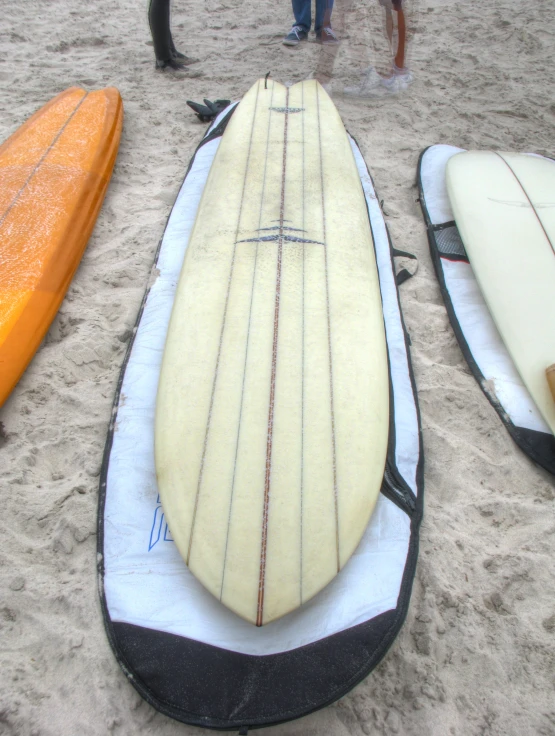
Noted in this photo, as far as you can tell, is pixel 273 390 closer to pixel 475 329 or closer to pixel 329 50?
pixel 475 329

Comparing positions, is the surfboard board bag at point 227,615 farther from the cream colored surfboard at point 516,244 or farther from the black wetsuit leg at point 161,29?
the black wetsuit leg at point 161,29

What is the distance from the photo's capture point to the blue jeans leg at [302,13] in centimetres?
463

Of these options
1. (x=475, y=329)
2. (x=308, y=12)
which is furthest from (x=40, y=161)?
(x=308, y=12)

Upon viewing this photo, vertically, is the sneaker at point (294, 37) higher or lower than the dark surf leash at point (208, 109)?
higher

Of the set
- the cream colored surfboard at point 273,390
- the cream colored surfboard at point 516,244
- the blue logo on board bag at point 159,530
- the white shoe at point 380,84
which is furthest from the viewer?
the white shoe at point 380,84

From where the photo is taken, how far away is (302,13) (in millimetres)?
4711

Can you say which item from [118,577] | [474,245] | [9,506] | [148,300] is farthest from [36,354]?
[474,245]

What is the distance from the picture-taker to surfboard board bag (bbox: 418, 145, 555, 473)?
1.97 metres

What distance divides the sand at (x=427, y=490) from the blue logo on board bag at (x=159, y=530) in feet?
0.71

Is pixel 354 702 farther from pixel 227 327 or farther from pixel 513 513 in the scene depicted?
pixel 227 327

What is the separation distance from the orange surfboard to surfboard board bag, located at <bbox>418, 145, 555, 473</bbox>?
6.33 ft

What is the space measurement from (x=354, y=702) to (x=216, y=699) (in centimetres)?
38

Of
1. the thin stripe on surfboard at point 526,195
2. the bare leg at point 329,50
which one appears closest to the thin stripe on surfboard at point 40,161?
the bare leg at point 329,50

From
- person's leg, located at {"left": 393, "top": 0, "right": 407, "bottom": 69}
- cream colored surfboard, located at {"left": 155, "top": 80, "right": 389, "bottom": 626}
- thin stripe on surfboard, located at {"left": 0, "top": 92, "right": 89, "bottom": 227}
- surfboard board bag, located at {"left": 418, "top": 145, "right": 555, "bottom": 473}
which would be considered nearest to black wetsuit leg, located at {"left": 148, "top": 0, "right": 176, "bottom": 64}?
thin stripe on surfboard, located at {"left": 0, "top": 92, "right": 89, "bottom": 227}
